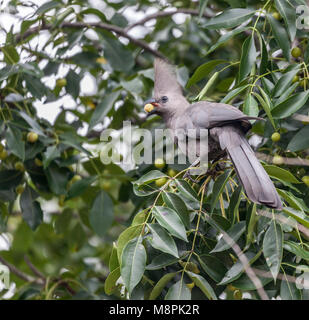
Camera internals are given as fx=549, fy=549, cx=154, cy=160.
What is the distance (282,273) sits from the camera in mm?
2389

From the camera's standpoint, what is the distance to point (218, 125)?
2895 mm

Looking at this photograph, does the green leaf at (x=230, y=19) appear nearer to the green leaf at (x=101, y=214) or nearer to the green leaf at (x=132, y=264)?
the green leaf at (x=132, y=264)

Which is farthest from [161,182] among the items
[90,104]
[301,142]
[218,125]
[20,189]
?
[90,104]

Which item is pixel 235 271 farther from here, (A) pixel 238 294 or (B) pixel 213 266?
(A) pixel 238 294

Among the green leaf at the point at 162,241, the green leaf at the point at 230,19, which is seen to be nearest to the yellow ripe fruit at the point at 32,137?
the green leaf at the point at 230,19

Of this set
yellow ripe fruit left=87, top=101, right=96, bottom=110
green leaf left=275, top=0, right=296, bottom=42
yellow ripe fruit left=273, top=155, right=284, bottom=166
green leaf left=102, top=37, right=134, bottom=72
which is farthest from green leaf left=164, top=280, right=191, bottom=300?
yellow ripe fruit left=87, top=101, right=96, bottom=110

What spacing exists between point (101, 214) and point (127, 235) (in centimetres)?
141

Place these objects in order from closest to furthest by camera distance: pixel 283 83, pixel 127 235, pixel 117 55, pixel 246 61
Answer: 1. pixel 127 235
2. pixel 283 83
3. pixel 246 61
4. pixel 117 55

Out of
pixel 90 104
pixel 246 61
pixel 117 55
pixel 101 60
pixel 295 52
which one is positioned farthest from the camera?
pixel 90 104

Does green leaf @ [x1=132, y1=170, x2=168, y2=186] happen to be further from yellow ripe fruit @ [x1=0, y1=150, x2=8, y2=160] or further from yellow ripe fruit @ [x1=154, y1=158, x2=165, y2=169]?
yellow ripe fruit @ [x1=0, y1=150, x2=8, y2=160]

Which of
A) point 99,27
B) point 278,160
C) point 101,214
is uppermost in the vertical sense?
point 99,27

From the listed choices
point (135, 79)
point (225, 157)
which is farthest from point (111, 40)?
point (225, 157)
